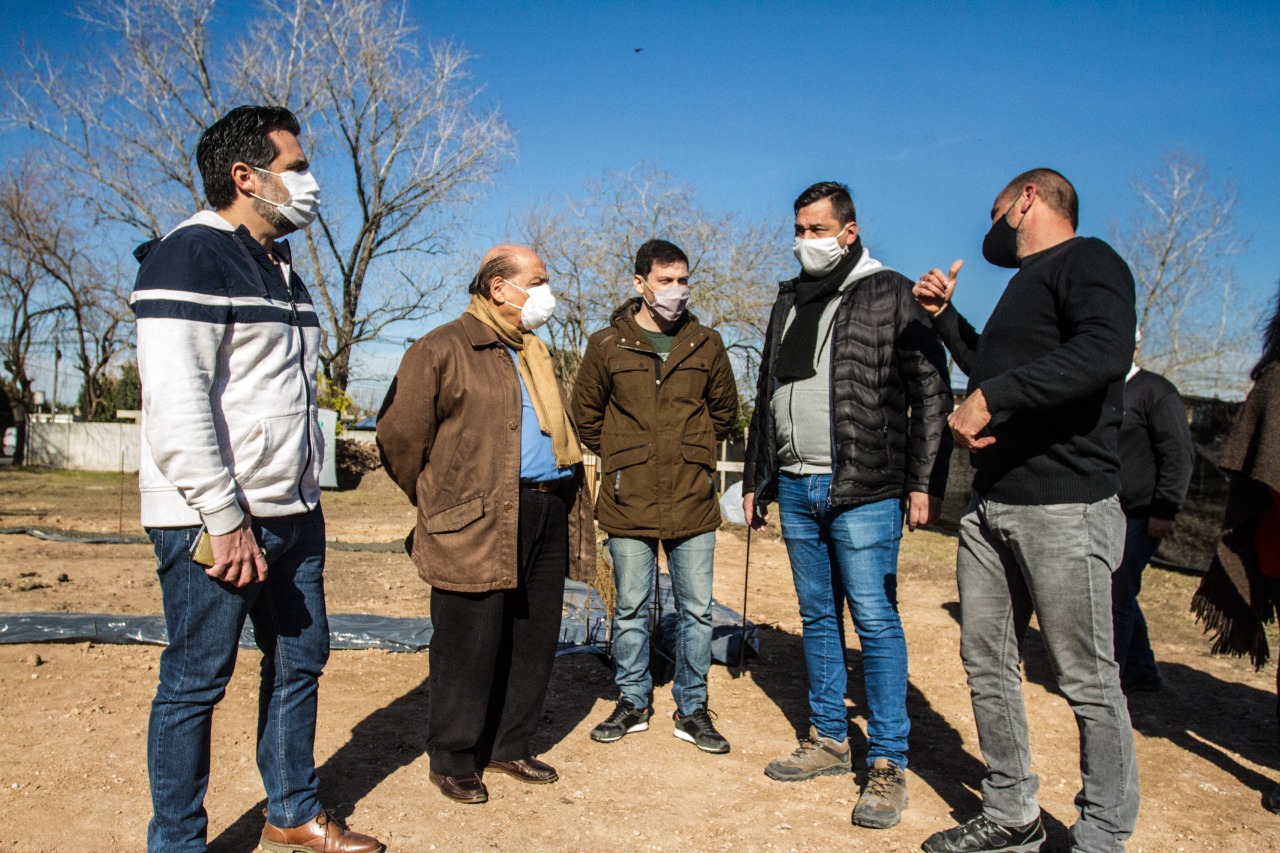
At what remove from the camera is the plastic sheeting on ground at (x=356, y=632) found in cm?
471

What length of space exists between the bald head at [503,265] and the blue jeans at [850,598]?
129 cm

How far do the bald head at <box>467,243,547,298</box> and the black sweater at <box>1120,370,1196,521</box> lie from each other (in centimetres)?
327

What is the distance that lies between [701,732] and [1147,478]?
2.80 meters

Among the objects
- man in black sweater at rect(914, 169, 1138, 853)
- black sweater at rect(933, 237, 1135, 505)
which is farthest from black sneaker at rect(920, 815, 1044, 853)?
black sweater at rect(933, 237, 1135, 505)

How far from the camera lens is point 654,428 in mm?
3953

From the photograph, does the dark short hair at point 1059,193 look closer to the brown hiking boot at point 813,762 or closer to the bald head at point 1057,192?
the bald head at point 1057,192

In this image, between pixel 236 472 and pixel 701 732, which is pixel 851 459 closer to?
pixel 701 732

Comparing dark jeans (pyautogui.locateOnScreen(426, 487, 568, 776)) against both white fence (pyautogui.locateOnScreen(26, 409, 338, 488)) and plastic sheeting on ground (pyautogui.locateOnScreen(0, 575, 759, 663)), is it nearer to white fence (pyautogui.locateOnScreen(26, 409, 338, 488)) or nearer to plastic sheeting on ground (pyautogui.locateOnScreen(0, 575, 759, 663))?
plastic sheeting on ground (pyautogui.locateOnScreen(0, 575, 759, 663))

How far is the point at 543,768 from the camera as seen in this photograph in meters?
3.42

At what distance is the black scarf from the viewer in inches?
137

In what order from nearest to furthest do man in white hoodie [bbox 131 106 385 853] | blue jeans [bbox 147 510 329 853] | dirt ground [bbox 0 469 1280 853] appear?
man in white hoodie [bbox 131 106 385 853], blue jeans [bbox 147 510 329 853], dirt ground [bbox 0 469 1280 853]

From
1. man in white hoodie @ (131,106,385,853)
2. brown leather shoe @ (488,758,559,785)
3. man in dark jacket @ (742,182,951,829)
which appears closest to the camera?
man in white hoodie @ (131,106,385,853)

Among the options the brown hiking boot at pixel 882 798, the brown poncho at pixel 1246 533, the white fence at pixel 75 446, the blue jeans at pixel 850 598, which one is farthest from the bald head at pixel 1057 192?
the white fence at pixel 75 446

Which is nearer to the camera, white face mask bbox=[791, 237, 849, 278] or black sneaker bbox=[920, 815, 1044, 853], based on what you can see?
black sneaker bbox=[920, 815, 1044, 853]
